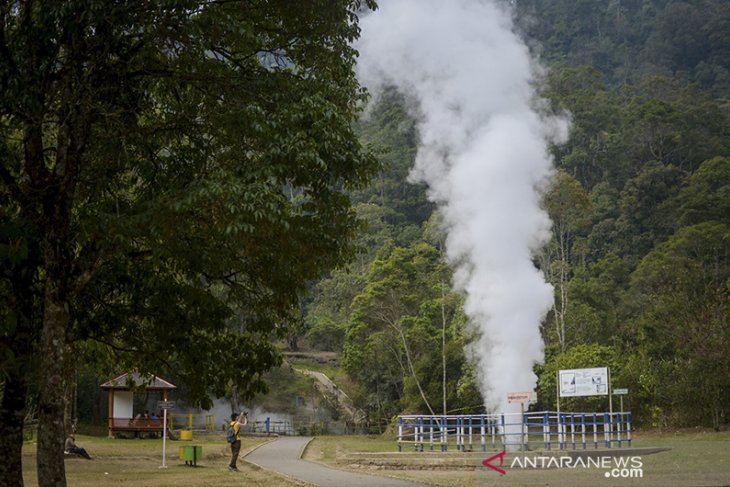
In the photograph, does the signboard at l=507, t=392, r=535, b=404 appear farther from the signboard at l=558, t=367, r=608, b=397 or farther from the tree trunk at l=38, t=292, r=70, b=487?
the tree trunk at l=38, t=292, r=70, b=487

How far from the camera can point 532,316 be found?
3106cm

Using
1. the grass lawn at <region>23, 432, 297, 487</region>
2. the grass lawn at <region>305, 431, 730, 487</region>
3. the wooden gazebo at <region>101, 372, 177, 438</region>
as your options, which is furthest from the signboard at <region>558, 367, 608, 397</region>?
the wooden gazebo at <region>101, 372, 177, 438</region>

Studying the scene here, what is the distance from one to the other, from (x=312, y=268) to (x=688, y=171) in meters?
60.8

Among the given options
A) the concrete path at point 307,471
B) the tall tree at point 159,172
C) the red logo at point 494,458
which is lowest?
the concrete path at point 307,471

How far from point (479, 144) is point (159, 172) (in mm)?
25016

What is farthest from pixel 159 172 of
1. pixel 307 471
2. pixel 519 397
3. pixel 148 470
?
pixel 519 397

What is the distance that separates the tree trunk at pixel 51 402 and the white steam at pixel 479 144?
21.5 m

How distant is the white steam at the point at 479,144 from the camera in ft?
102

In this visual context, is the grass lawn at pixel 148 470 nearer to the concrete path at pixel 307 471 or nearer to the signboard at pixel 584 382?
the concrete path at pixel 307 471

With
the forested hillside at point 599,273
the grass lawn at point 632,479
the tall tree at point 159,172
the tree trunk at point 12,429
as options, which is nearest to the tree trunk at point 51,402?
the tall tree at point 159,172

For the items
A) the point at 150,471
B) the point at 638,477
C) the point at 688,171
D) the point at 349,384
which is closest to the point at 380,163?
the point at 638,477

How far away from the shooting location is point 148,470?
2077 cm

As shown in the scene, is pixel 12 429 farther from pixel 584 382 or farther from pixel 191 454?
pixel 584 382

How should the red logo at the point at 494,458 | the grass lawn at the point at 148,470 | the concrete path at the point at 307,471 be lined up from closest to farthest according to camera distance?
the concrete path at the point at 307,471 → the grass lawn at the point at 148,470 → the red logo at the point at 494,458
